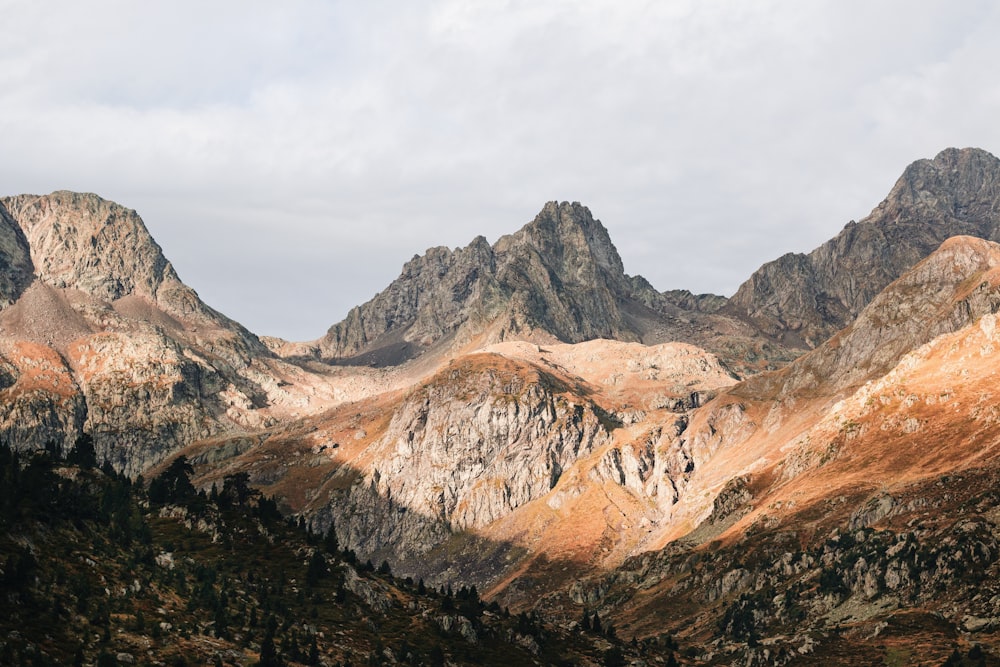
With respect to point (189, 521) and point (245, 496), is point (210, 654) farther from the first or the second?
point (245, 496)

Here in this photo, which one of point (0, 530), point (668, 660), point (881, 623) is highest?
point (0, 530)

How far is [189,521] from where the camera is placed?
147 metres

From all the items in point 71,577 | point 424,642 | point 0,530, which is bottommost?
point 424,642

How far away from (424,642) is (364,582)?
17589mm

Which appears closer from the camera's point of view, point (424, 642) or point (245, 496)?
point (424, 642)

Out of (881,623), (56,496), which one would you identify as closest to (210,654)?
(56,496)

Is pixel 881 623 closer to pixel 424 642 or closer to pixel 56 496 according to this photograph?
pixel 424 642

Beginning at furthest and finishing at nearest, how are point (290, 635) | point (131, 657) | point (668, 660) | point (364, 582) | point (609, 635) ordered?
point (609, 635) → point (668, 660) → point (364, 582) → point (290, 635) → point (131, 657)

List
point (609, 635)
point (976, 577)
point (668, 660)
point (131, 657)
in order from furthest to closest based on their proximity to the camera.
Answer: point (976, 577) → point (609, 635) → point (668, 660) → point (131, 657)

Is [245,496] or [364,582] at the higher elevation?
[245,496]

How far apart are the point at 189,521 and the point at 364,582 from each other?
29671 millimetres

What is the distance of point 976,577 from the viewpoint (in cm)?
19175

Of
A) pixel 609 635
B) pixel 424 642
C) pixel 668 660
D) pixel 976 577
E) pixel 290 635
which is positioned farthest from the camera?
pixel 976 577

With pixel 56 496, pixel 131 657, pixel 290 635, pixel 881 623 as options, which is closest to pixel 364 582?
pixel 290 635
